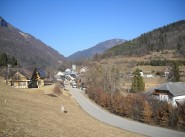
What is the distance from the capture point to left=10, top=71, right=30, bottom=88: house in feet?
198

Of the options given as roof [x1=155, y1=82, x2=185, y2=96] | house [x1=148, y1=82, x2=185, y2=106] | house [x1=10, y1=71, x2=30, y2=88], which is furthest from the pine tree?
house [x1=10, y1=71, x2=30, y2=88]

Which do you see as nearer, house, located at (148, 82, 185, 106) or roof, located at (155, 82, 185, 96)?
house, located at (148, 82, 185, 106)

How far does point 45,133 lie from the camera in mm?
17172

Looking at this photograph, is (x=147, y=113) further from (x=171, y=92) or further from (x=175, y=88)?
(x=175, y=88)

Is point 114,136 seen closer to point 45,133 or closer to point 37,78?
point 45,133

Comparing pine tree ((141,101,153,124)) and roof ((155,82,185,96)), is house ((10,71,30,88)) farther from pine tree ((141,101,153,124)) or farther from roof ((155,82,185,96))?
pine tree ((141,101,153,124))

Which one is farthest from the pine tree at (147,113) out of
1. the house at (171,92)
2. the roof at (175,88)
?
the roof at (175,88)

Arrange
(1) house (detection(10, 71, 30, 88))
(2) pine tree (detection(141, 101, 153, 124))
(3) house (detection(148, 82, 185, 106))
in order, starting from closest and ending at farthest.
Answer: (2) pine tree (detection(141, 101, 153, 124))
(3) house (detection(148, 82, 185, 106))
(1) house (detection(10, 71, 30, 88))

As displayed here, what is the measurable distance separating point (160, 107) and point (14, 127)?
74.8 feet

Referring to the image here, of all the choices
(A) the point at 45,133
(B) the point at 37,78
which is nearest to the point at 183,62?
(B) the point at 37,78

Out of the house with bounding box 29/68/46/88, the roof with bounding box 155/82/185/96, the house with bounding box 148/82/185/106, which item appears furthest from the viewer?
the house with bounding box 29/68/46/88

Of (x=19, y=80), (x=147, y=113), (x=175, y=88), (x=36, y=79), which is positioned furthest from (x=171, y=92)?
(x=19, y=80)

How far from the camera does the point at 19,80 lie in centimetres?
6116

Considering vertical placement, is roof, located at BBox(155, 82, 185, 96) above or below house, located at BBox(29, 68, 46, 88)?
below
